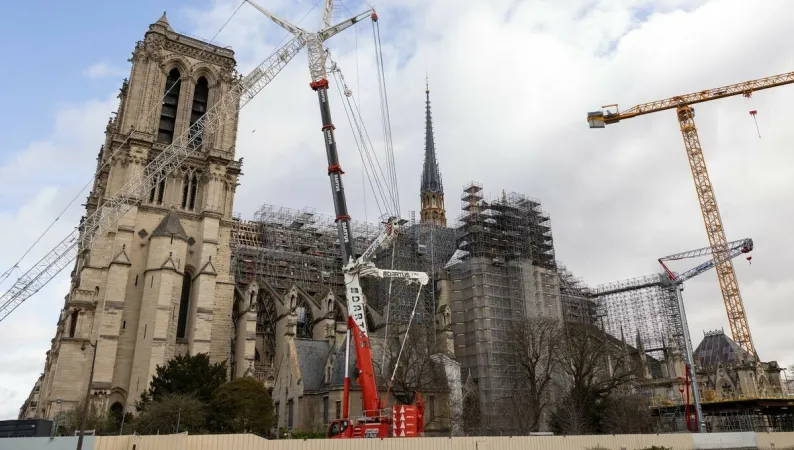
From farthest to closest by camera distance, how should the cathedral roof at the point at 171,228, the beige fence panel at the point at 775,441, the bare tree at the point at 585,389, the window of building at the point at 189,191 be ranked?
the window of building at the point at 189,191 < the cathedral roof at the point at 171,228 < the bare tree at the point at 585,389 < the beige fence panel at the point at 775,441

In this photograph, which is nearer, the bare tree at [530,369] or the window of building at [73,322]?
the bare tree at [530,369]

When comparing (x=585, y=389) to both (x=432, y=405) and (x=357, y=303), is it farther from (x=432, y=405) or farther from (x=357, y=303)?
(x=357, y=303)

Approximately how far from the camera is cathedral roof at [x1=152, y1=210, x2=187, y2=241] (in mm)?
45991

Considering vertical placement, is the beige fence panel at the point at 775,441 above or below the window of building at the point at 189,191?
below

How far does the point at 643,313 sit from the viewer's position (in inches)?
3066

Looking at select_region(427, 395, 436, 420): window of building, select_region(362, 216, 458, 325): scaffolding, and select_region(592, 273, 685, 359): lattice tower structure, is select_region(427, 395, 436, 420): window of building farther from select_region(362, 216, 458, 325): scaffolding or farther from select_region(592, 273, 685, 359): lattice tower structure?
select_region(592, 273, 685, 359): lattice tower structure

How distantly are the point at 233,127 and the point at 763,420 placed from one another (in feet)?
175

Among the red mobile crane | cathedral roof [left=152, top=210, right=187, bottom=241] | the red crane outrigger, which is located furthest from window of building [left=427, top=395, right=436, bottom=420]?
cathedral roof [left=152, top=210, right=187, bottom=241]

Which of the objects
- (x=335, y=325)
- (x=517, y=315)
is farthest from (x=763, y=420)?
(x=335, y=325)

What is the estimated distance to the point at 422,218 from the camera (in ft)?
347

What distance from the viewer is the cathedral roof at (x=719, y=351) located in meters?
62.3

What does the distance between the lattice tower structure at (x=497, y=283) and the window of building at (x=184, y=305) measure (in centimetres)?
2398

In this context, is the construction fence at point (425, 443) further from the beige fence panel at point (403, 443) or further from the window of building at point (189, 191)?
the window of building at point (189, 191)

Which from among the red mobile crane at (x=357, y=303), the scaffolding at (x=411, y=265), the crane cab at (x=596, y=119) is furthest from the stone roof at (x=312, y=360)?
the crane cab at (x=596, y=119)
